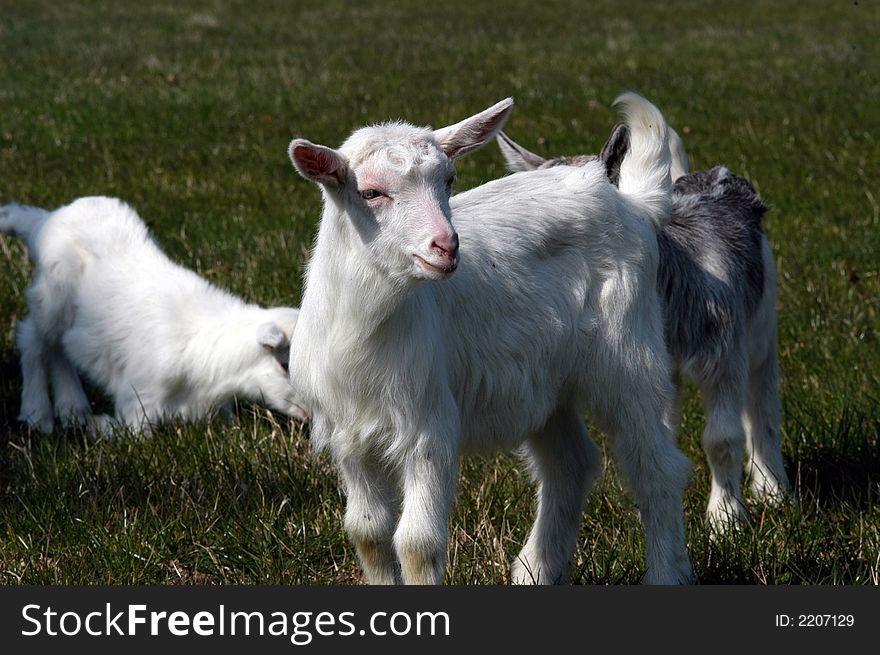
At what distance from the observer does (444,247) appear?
3.06 m

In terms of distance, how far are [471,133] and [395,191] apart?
344 mm

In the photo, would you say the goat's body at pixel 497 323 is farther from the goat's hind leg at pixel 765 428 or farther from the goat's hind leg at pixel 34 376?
the goat's hind leg at pixel 34 376

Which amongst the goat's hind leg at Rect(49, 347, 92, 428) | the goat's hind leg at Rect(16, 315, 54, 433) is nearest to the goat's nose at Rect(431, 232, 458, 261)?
the goat's hind leg at Rect(16, 315, 54, 433)

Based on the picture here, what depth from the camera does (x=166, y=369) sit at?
20.9ft

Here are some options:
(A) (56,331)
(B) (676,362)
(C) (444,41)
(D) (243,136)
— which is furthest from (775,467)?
(C) (444,41)

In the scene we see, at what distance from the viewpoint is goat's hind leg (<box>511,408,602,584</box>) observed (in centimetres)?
413

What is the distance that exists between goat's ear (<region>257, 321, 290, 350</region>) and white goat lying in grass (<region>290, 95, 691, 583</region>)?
2.09m

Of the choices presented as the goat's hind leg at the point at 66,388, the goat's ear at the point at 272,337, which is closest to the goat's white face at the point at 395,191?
the goat's ear at the point at 272,337

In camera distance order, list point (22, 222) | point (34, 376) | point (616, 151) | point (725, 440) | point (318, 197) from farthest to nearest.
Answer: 1. point (318, 197)
2. point (22, 222)
3. point (34, 376)
4. point (616, 151)
5. point (725, 440)

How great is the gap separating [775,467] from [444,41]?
1488cm

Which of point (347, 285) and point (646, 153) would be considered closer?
point (347, 285)

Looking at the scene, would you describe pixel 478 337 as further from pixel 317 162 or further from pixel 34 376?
pixel 34 376

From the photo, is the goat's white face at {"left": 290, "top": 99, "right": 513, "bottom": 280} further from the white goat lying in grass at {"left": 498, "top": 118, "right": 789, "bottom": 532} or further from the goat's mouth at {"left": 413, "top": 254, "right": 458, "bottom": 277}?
the white goat lying in grass at {"left": 498, "top": 118, "right": 789, "bottom": 532}

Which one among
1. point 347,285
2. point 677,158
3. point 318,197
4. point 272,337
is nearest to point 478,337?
point 347,285
